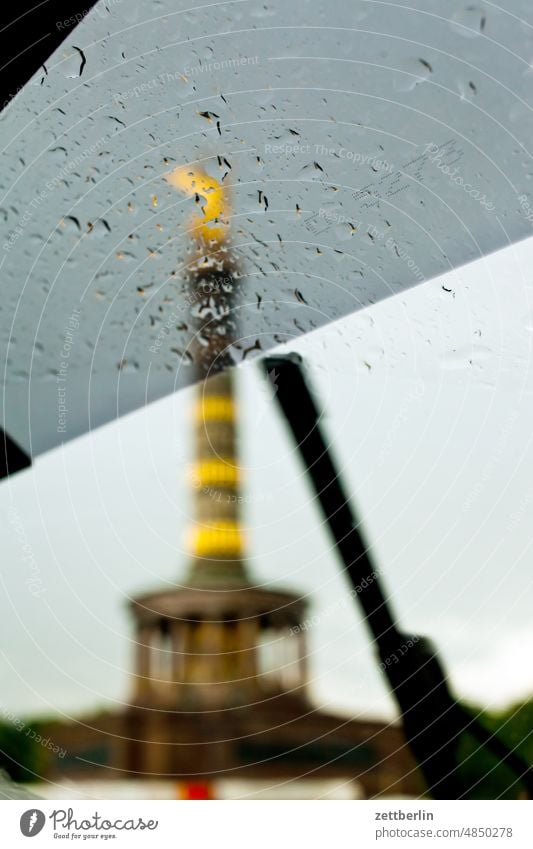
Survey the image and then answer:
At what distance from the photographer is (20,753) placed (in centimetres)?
41

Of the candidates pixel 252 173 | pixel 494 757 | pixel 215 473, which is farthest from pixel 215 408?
pixel 494 757

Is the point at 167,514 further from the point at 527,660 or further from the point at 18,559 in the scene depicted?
the point at 527,660

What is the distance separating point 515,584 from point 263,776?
176mm

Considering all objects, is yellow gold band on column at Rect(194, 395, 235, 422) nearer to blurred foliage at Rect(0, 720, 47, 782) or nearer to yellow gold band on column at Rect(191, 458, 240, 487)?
yellow gold band on column at Rect(191, 458, 240, 487)

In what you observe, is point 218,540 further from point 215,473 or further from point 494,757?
point 494,757

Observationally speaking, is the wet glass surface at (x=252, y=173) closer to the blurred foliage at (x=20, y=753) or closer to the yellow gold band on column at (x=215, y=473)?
the yellow gold band on column at (x=215, y=473)

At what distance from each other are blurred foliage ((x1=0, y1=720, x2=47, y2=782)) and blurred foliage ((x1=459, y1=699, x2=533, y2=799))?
23cm

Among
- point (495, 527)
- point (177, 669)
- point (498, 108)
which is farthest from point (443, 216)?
point (177, 669)

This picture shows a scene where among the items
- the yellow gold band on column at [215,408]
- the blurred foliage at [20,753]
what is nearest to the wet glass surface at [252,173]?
the yellow gold band on column at [215,408]

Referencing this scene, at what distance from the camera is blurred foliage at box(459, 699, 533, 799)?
39cm

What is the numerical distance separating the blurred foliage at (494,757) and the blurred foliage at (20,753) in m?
0.23

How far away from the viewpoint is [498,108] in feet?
1.53

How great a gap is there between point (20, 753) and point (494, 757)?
0.26 m

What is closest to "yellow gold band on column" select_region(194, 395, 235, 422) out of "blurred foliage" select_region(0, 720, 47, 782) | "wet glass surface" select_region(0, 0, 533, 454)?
"wet glass surface" select_region(0, 0, 533, 454)
